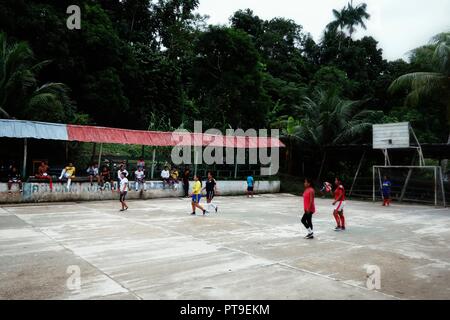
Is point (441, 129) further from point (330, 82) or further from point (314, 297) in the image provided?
point (314, 297)

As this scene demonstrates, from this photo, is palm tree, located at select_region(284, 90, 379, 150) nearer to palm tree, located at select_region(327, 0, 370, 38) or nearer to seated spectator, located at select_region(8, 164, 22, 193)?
seated spectator, located at select_region(8, 164, 22, 193)

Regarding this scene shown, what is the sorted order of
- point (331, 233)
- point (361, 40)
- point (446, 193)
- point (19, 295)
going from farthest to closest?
point (361, 40) < point (446, 193) < point (331, 233) < point (19, 295)

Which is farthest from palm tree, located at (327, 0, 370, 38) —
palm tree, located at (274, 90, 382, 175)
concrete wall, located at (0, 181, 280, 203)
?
concrete wall, located at (0, 181, 280, 203)

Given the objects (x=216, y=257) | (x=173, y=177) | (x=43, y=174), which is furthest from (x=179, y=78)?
(x=216, y=257)

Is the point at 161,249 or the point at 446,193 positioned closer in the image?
the point at 161,249

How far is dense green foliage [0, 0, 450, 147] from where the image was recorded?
22391 mm

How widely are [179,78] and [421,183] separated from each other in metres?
22.3

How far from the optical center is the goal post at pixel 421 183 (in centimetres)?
1875

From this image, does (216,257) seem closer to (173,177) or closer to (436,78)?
(173,177)

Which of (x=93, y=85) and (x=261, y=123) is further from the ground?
(x=93, y=85)
